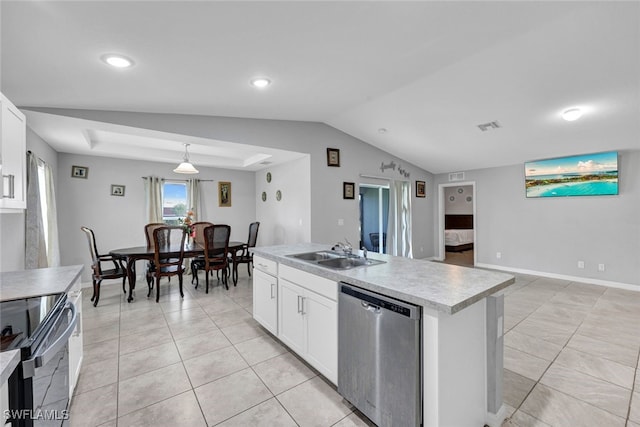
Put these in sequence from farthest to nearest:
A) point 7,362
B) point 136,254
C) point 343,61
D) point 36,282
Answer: point 136,254, point 343,61, point 36,282, point 7,362

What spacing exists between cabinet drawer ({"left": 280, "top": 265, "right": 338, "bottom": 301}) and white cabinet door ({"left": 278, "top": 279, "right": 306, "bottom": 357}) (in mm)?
60

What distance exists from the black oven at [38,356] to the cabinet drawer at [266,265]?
4.93 feet

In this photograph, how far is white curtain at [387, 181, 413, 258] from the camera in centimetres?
611

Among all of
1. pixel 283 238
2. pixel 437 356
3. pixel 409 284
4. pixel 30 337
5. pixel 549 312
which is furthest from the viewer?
pixel 283 238

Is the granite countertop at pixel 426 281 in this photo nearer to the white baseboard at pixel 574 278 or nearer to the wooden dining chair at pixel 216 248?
the wooden dining chair at pixel 216 248

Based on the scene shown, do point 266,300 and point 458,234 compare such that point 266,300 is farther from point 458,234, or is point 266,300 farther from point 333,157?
point 458,234

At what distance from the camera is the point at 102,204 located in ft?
16.5

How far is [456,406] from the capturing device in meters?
1.43

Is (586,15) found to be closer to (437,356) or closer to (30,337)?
(437,356)

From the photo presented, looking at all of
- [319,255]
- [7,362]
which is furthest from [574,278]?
[7,362]

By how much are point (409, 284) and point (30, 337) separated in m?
1.73

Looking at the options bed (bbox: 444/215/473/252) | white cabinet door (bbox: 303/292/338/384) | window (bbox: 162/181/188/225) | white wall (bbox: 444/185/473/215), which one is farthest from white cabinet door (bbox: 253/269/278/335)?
white wall (bbox: 444/185/473/215)

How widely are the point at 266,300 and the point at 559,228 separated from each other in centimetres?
540

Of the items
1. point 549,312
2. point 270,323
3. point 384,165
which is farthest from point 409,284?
point 384,165
